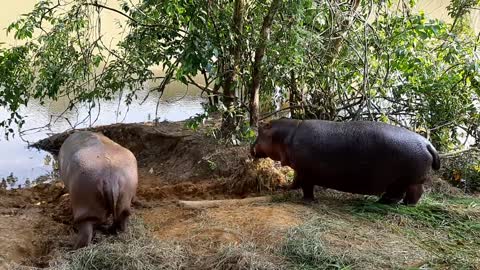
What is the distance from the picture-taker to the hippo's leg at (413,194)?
15.7 ft

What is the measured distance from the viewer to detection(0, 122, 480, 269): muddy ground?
3.88 m

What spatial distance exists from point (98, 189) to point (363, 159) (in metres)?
2.18

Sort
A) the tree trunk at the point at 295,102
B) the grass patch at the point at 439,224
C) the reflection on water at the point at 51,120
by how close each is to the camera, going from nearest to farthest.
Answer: the grass patch at the point at 439,224 → the tree trunk at the point at 295,102 → the reflection on water at the point at 51,120

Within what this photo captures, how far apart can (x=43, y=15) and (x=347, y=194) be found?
3655 mm

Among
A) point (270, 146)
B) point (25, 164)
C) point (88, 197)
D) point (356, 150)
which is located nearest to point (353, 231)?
point (356, 150)

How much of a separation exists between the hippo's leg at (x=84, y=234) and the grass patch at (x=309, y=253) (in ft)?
4.52

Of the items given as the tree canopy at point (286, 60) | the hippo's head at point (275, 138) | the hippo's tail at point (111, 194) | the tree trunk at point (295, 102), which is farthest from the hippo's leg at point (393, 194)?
the hippo's tail at point (111, 194)

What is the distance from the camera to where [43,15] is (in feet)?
19.8

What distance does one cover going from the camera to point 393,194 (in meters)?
4.85

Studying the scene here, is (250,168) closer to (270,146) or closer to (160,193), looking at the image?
(270,146)

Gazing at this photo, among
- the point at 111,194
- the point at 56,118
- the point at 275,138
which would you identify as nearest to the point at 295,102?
the point at 275,138

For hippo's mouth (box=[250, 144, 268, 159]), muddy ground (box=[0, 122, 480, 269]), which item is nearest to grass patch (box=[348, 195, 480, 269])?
muddy ground (box=[0, 122, 480, 269])

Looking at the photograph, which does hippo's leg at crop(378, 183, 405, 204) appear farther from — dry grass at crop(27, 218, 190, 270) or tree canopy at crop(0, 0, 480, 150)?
dry grass at crop(27, 218, 190, 270)

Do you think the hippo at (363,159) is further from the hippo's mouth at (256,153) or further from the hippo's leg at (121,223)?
the hippo's leg at (121,223)
